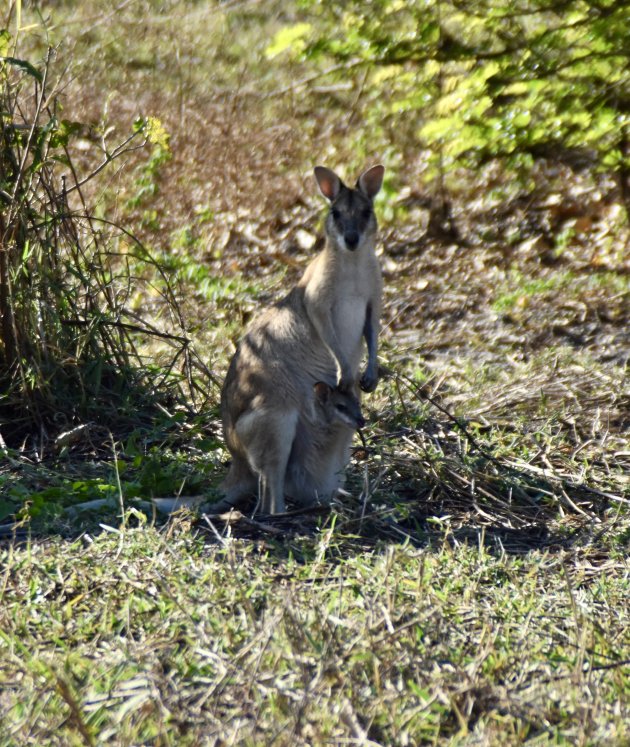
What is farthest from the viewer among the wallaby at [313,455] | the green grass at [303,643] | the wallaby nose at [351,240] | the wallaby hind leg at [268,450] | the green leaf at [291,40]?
the green leaf at [291,40]

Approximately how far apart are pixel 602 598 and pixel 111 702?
62.9 inches

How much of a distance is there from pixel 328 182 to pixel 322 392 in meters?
1.01

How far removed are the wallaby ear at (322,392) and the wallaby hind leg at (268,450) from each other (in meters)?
0.16

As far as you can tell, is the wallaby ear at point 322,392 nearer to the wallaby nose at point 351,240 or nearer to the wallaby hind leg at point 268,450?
the wallaby hind leg at point 268,450

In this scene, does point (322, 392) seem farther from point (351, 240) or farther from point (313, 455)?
point (351, 240)

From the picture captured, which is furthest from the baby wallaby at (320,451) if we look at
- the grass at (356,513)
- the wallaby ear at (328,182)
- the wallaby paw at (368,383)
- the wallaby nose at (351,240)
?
the wallaby ear at (328,182)

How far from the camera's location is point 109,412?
5.34m

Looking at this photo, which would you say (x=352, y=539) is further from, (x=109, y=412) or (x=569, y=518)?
(x=109, y=412)

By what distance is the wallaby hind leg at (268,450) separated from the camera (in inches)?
169

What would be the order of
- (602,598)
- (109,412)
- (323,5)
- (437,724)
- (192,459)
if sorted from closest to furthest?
(437,724) → (602,598) → (192,459) → (109,412) → (323,5)

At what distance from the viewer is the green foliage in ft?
24.1

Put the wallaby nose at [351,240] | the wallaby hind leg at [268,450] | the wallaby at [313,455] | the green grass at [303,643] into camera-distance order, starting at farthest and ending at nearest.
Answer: the wallaby nose at [351,240] < the wallaby at [313,455] < the wallaby hind leg at [268,450] < the green grass at [303,643]

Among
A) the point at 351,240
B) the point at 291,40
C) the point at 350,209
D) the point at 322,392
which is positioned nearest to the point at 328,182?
the point at 350,209

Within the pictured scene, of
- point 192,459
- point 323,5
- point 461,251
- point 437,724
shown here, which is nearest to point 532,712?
point 437,724
